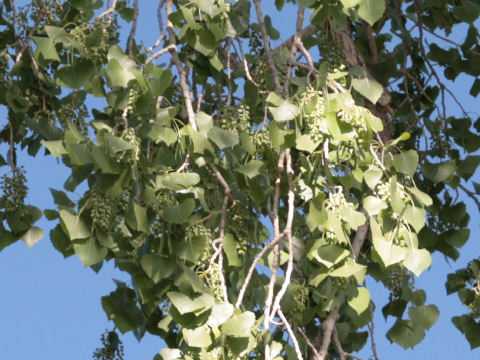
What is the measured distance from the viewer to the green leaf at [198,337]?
1.97 meters

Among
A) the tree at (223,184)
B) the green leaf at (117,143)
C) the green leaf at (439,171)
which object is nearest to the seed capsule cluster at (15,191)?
the tree at (223,184)

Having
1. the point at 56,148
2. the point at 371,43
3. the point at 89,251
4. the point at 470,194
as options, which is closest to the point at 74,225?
the point at 89,251

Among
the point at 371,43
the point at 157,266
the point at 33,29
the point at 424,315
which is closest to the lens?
the point at 157,266

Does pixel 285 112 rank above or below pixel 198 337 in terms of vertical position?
above

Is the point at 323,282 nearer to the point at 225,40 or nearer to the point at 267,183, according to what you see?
the point at 267,183

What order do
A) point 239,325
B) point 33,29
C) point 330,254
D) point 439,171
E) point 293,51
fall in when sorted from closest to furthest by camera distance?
1. point 239,325
2. point 330,254
3. point 293,51
4. point 33,29
5. point 439,171

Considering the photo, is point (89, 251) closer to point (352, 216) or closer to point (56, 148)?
point (56, 148)

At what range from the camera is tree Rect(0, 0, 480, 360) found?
2.04 m

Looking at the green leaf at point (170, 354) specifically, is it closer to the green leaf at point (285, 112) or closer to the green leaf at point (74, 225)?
the green leaf at point (74, 225)

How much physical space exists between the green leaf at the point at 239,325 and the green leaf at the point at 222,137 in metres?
0.37

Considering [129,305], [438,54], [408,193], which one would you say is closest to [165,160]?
[129,305]

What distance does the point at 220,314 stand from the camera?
199 centimetres

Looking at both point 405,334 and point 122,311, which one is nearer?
point 122,311

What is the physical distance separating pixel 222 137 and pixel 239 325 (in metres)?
0.41
